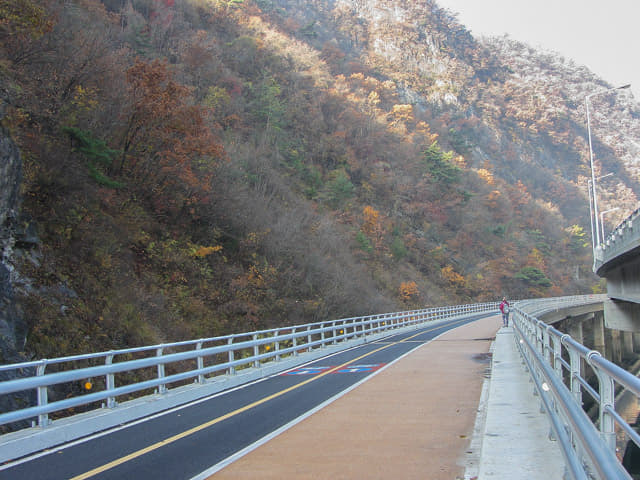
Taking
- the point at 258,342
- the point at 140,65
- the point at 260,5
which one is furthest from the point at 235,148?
the point at 260,5

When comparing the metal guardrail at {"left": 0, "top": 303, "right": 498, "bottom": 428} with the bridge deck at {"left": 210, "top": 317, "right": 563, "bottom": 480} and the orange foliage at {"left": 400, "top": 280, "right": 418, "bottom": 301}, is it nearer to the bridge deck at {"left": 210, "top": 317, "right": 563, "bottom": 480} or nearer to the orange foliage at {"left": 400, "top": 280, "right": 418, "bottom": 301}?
the bridge deck at {"left": 210, "top": 317, "right": 563, "bottom": 480}

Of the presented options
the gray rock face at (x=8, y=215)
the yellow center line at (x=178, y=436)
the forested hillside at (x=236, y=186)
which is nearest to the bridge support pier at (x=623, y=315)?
the forested hillside at (x=236, y=186)

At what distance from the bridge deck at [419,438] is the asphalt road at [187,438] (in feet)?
1.71

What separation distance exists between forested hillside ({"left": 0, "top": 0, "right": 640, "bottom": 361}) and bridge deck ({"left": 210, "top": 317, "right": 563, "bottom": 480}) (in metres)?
9.36

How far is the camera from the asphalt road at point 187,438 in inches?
273

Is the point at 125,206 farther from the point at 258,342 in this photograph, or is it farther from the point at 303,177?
the point at 303,177

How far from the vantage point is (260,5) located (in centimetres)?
10712

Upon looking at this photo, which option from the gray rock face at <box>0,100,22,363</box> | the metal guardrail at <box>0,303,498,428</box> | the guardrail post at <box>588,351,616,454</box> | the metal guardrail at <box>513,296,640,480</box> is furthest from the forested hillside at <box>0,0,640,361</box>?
the guardrail post at <box>588,351,616,454</box>

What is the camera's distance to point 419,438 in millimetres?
8102

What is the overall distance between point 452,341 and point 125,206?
56.0 ft

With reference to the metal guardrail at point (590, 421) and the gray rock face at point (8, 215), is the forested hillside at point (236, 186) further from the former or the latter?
the metal guardrail at point (590, 421)

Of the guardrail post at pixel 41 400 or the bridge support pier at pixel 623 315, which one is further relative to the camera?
the bridge support pier at pixel 623 315

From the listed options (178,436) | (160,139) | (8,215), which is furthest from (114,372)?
(160,139)

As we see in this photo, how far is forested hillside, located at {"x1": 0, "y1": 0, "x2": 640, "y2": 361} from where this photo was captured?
21047 millimetres
